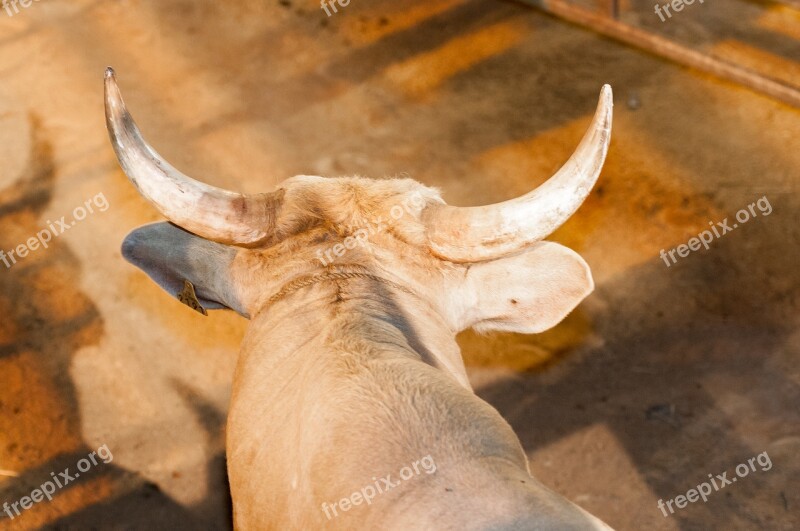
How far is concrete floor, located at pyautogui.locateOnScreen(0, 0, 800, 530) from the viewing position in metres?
6.04

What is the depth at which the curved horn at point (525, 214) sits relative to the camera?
10.9 ft

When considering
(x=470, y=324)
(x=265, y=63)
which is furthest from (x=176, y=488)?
(x=265, y=63)

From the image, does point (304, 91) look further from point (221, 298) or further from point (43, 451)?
point (221, 298)

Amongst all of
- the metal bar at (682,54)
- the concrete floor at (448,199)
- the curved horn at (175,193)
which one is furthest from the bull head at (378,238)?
the metal bar at (682,54)

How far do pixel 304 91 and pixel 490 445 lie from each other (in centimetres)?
642

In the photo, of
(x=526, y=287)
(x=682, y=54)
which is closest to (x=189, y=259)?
(x=526, y=287)

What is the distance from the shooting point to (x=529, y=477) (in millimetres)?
2824

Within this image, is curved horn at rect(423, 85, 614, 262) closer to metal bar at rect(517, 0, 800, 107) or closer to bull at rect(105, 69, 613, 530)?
bull at rect(105, 69, 613, 530)

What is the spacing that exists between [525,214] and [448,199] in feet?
13.6

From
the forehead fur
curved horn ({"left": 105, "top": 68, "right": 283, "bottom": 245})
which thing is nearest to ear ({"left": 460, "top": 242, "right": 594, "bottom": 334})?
the forehead fur

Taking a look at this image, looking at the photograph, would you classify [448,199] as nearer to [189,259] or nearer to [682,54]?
[682,54]

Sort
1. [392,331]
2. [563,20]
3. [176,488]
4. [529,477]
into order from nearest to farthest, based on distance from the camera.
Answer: [529,477] → [392,331] → [176,488] → [563,20]

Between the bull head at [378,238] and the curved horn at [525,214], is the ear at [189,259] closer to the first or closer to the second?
the bull head at [378,238]

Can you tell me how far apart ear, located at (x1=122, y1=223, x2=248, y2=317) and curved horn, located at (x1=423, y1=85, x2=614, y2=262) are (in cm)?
93
